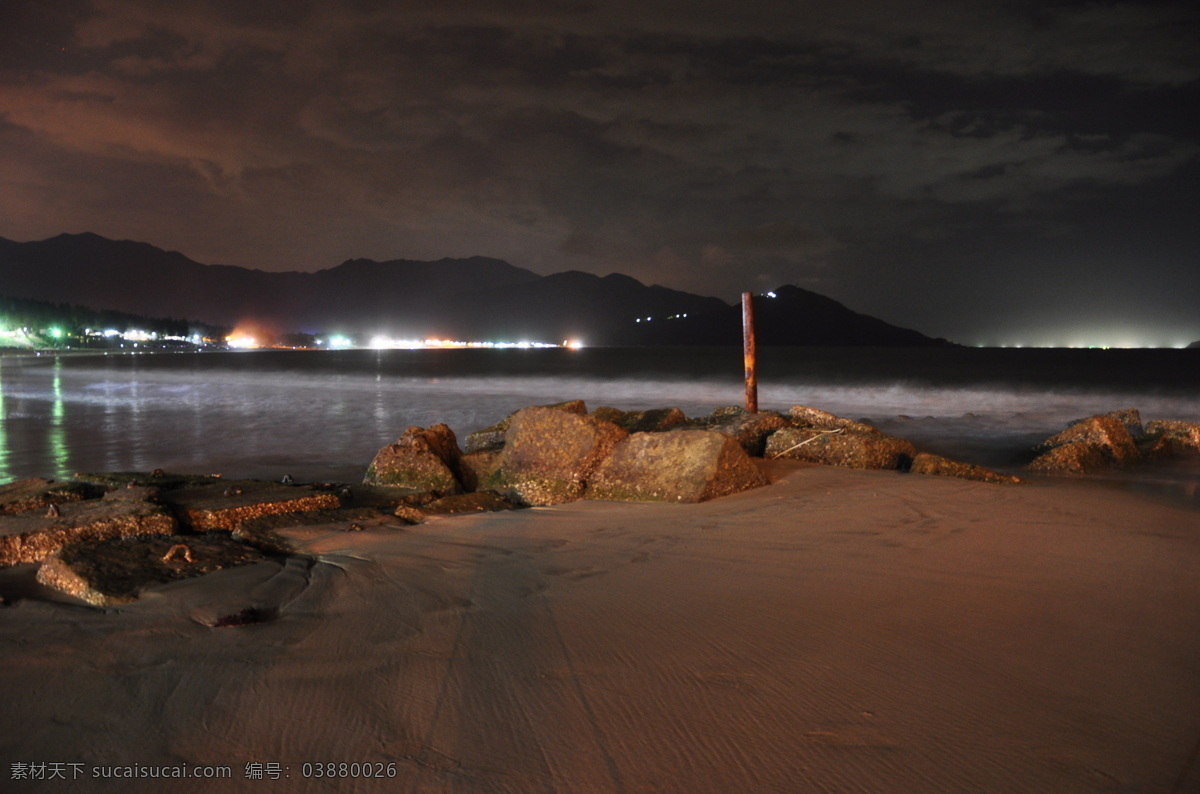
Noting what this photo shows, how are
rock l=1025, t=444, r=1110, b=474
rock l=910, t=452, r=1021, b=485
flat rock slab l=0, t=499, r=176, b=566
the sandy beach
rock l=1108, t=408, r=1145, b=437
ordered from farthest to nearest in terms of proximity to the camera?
1. rock l=1108, t=408, r=1145, b=437
2. rock l=1025, t=444, r=1110, b=474
3. rock l=910, t=452, r=1021, b=485
4. flat rock slab l=0, t=499, r=176, b=566
5. the sandy beach

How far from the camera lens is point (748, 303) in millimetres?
12180

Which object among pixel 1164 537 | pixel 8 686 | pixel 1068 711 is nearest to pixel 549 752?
pixel 1068 711

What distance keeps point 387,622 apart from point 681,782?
2.13 meters

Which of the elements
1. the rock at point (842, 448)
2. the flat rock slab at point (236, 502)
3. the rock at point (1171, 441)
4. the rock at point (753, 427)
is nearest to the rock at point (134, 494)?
the flat rock slab at point (236, 502)

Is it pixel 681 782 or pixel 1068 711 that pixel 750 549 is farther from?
pixel 681 782

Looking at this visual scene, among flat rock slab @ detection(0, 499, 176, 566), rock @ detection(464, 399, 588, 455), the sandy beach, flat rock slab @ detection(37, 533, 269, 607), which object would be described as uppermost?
rock @ detection(464, 399, 588, 455)

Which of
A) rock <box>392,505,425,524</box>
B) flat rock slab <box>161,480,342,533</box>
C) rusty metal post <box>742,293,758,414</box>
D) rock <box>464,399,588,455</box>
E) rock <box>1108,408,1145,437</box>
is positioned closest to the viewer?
flat rock slab <box>161,480,342,533</box>

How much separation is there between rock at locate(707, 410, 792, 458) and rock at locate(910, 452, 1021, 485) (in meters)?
2.17

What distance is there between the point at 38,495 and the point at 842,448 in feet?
30.3

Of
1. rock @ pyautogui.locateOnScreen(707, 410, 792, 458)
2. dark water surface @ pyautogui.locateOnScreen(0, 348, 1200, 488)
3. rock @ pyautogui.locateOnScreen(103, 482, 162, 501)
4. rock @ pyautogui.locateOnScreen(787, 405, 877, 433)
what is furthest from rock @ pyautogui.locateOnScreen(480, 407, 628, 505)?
rock @ pyautogui.locateOnScreen(787, 405, 877, 433)

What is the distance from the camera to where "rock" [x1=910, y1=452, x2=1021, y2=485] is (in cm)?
898

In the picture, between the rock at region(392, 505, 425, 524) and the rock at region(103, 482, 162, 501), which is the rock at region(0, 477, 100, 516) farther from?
the rock at region(392, 505, 425, 524)

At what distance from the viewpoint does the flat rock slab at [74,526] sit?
5.13 metres

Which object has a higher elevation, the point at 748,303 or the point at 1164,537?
the point at 748,303
